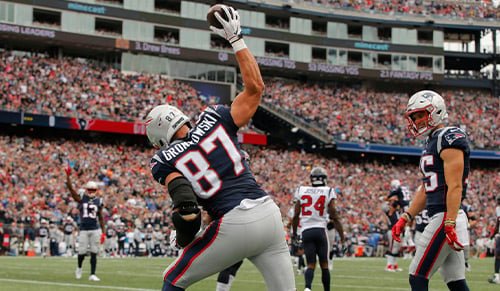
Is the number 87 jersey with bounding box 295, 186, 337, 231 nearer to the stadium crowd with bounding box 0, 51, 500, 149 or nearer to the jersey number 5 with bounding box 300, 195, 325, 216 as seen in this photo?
the jersey number 5 with bounding box 300, 195, 325, 216

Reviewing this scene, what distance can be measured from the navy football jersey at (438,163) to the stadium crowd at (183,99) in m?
31.7

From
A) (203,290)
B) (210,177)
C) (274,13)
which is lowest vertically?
(203,290)

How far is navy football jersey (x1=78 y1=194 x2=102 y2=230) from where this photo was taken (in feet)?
47.0

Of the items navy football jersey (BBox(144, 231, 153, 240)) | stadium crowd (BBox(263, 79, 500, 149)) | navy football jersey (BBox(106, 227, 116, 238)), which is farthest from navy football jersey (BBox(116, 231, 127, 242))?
stadium crowd (BBox(263, 79, 500, 149))

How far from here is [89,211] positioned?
14.3 meters

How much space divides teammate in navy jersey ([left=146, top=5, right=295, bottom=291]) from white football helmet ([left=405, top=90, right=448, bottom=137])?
2366mm

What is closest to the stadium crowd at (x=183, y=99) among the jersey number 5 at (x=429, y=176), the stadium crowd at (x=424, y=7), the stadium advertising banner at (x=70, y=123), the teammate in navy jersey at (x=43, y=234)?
the stadium advertising banner at (x=70, y=123)

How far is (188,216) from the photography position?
4.25m

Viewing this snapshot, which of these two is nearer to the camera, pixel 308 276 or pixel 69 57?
pixel 308 276

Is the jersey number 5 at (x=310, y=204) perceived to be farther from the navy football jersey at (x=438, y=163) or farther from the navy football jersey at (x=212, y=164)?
the navy football jersey at (x=212, y=164)

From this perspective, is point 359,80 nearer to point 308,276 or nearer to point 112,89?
point 112,89

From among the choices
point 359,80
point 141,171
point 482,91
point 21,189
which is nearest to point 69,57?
point 141,171

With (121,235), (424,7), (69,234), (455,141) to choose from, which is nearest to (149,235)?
(121,235)

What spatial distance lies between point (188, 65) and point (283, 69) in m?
7.42
